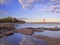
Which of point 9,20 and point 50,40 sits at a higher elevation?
point 9,20

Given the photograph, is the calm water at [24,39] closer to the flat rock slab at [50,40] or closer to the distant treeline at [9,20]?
the flat rock slab at [50,40]

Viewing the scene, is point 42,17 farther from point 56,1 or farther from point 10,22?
point 10,22

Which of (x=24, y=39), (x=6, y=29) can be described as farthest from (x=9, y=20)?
(x=24, y=39)

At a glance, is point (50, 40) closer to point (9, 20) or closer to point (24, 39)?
point (24, 39)

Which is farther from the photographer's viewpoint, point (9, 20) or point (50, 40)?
A: point (9, 20)

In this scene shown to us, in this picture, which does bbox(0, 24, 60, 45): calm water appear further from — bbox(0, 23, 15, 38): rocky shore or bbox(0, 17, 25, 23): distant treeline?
bbox(0, 17, 25, 23): distant treeline

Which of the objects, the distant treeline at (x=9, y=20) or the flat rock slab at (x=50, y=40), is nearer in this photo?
the flat rock slab at (x=50, y=40)

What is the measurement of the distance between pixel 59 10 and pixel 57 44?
63 centimetres

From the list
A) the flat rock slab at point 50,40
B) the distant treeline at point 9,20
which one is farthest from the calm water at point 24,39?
the distant treeline at point 9,20

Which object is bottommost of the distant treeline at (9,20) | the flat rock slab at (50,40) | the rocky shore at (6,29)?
the flat rock slab at (50,40)

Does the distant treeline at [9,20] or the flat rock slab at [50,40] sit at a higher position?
the distant treeline at [9,20]

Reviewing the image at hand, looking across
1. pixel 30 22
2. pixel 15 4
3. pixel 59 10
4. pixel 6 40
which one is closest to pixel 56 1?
pixel 59 10

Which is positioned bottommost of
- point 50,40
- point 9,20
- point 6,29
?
point 50,40

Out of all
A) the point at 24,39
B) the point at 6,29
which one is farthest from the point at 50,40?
the point at 6,29
